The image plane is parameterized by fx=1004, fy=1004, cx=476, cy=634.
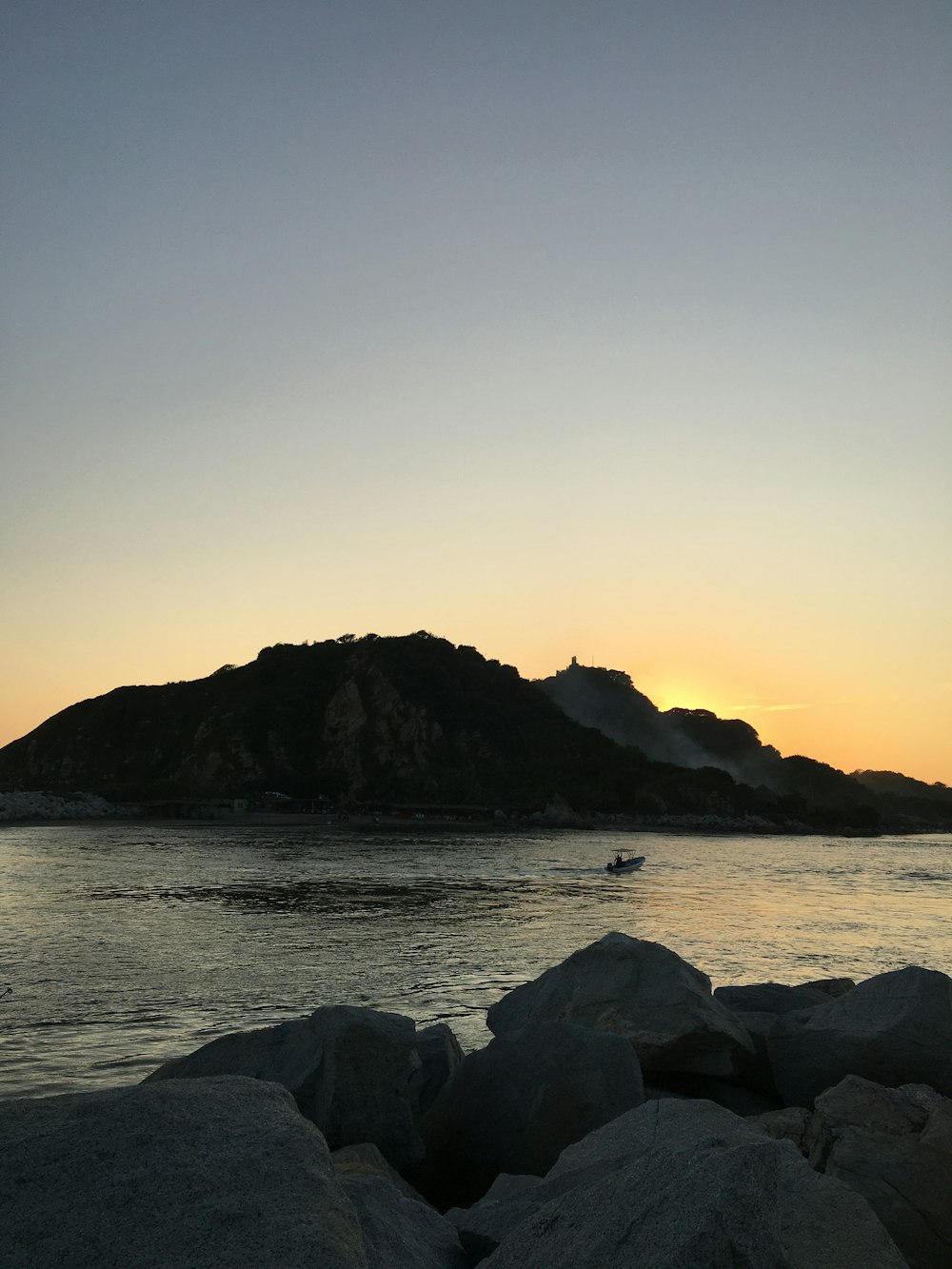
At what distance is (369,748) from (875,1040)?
13623cm

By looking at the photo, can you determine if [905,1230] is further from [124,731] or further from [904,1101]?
[124,731]

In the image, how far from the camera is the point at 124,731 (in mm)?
157375

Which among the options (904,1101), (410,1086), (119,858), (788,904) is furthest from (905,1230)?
(119,858)

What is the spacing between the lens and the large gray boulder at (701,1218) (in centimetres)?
347

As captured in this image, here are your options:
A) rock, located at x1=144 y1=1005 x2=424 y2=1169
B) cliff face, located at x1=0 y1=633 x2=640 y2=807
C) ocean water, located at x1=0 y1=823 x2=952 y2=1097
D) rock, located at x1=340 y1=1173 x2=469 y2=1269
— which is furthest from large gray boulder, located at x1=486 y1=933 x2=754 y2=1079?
cliff face, located at x1=0 y1=633 x2=640 y2=807

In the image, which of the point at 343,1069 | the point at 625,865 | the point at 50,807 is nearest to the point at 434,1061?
the point at 343,1069

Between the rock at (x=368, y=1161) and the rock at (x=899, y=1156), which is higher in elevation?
the rock at (x=899, y=1156)

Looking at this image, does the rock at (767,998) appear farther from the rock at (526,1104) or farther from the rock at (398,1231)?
the rock at (398,1231)

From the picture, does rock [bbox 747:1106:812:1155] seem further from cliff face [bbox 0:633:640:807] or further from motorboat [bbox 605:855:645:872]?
cliff face [bbox 0:633:640:807]

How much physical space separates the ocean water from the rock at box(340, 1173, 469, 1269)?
282 inches

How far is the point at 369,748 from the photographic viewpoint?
14338 centimetres

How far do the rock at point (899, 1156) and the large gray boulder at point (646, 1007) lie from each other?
2730 mm

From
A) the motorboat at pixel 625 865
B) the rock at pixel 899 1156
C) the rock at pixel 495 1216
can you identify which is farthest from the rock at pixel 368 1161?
the motorboat at pixel 625 865

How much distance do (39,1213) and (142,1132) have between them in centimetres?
48
